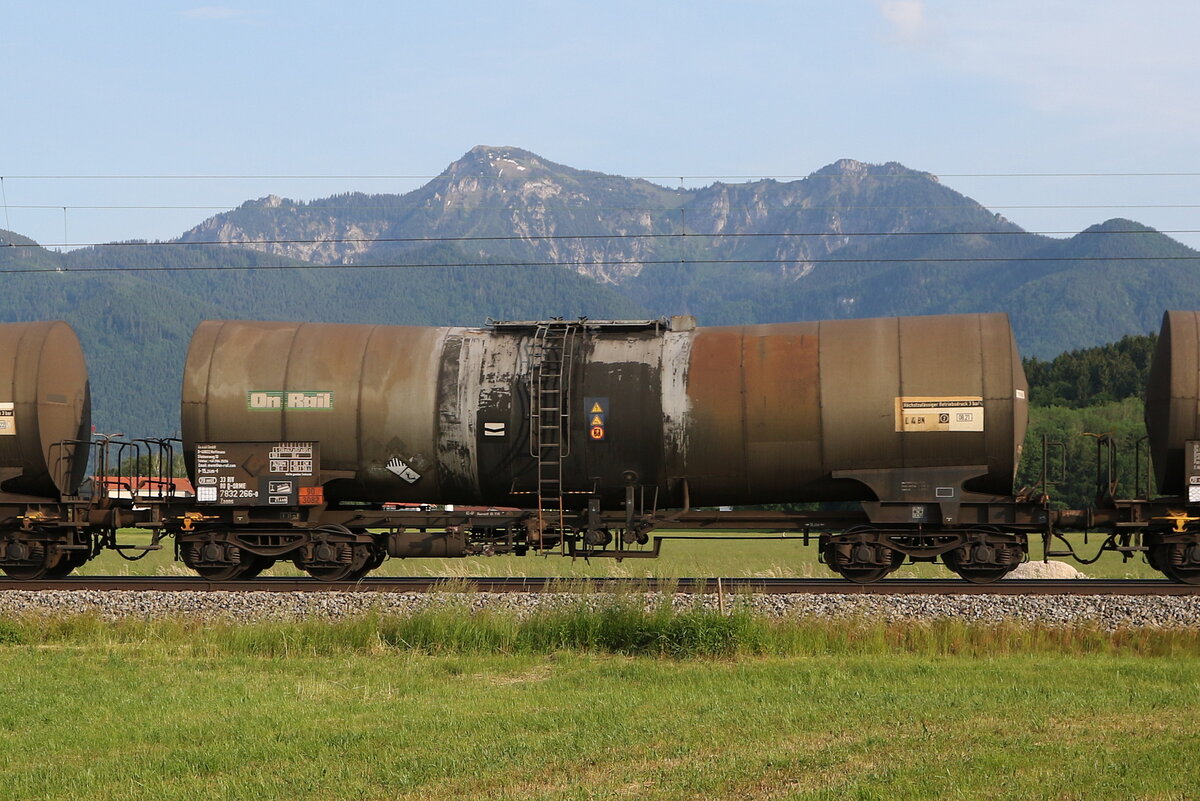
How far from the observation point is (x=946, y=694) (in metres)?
11.8

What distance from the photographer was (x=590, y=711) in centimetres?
1126

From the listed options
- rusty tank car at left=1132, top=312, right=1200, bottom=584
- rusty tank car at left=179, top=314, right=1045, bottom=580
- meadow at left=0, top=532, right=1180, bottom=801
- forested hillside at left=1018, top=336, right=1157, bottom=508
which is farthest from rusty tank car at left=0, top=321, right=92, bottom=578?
forested hillside at left=1018, top=336, right=1157, bottom=508

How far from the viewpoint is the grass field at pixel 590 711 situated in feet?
29.7

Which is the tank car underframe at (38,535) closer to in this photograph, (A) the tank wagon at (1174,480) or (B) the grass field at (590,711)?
(B) the grass field at (590,711)

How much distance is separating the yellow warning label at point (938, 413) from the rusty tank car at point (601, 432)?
1.2 inches

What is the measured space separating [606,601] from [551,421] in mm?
4227

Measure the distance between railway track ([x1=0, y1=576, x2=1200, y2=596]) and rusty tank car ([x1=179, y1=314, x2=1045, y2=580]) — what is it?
0.54m

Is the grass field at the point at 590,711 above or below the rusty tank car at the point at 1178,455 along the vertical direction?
below

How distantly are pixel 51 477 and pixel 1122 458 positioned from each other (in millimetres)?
78521

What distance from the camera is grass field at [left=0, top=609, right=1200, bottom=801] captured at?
29.7ft

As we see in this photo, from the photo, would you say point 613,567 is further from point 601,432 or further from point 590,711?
point 590,711

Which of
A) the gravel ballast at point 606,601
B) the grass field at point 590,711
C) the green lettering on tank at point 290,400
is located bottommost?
the grass field at point 590,711

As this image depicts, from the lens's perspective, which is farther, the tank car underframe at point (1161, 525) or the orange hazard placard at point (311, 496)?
the orange hazard placard at point (311, 496)

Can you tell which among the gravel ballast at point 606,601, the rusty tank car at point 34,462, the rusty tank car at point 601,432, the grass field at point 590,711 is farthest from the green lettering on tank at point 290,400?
the grass field at point 590,711
